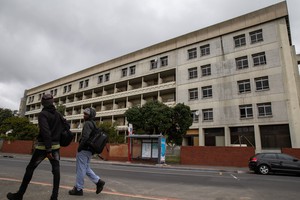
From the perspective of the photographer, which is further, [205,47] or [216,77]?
[205,47]

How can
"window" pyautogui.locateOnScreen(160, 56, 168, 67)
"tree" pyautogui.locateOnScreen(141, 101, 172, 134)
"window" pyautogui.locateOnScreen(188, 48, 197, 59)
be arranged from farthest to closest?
"window" pyautogui.locateOnScreen(160, 56, 168, 67), "window" pyautogui.locateOnScreen(188, 48, 197, 59), "tree" pyautogui.locateOnScreen(141, 101, 172, 134)

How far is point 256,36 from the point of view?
89.1 ft

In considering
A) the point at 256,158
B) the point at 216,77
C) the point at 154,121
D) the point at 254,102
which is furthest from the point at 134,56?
the point at 256,158

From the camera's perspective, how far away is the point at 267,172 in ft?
44.5

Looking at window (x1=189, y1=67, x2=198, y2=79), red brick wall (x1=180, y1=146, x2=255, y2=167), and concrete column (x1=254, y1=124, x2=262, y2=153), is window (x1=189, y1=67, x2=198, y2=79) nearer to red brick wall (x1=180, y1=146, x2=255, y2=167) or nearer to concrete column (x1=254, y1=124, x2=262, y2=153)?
concrete column (x1=254, y1=124, x2=262, y2=153)

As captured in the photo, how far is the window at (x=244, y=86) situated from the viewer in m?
26.4

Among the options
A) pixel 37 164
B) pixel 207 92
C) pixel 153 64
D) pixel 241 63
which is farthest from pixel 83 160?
pixel 153 64

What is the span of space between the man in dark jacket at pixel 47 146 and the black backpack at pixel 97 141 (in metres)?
0.63

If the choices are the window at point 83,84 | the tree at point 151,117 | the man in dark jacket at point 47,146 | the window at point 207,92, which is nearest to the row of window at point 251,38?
the window at point 207,92

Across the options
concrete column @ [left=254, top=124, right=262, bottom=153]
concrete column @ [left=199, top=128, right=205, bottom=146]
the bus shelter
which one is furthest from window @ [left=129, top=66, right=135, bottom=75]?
concrete column @ [left=254, top=124, right=262, bottom=153]

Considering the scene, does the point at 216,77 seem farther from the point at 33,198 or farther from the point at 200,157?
the point at 33,198

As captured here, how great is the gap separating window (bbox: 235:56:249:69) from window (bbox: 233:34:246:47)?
70.7 inches

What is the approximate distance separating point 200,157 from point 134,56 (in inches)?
904

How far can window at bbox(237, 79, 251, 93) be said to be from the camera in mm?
26370
